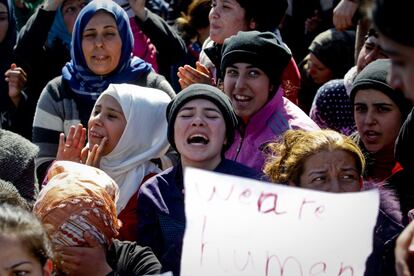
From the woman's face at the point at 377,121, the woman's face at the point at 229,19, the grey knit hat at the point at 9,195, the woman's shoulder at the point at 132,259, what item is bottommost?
the woman's shoulder at the point at 132,259

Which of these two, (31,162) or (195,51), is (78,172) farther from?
(195,51)

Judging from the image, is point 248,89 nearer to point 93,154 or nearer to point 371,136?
Result: point 371,136

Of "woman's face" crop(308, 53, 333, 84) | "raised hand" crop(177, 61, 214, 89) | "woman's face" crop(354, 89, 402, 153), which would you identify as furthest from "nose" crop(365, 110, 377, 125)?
"woman's face" crop(308, 53, 333, 84)

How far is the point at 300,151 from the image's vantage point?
11.9 ft

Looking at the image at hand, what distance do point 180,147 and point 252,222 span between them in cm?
131

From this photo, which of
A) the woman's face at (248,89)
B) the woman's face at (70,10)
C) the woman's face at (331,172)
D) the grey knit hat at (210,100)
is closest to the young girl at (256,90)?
the woman's face at (248,89)

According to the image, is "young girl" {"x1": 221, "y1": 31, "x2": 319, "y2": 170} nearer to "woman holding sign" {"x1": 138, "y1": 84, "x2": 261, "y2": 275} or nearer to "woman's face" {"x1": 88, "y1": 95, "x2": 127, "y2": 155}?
"woman holding sign" {"x1": 138, "y1": 84, "x2": 261, "y2": 275}

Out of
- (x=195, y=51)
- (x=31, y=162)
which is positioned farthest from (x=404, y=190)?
(x=195, y=51)

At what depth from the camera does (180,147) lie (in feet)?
13.0

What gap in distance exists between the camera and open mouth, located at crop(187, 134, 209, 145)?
393 centimetres

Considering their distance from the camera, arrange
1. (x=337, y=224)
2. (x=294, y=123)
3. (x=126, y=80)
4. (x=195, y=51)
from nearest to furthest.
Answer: (x=337, y=224)
(x=294, y=123)
(x=126, y=80)
(x=195, y=51)

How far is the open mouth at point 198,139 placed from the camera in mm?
3930

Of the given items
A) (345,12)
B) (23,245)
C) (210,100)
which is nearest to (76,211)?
(23,245)

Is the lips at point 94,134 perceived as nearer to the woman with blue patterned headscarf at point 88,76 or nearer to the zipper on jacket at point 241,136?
the woman with blue patterned headscarf at point 88,76
